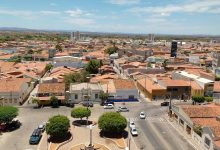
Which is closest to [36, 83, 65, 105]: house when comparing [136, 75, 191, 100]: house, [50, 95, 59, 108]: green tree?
[50, 95, 59, 108]: green tree

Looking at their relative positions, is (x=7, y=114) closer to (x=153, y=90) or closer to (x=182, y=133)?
(x=182, y=133)

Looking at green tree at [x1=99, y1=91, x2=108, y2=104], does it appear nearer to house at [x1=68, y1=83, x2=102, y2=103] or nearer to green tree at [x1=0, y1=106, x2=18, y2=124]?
house at [x1=68, y1=83, x2=102, y2=103]

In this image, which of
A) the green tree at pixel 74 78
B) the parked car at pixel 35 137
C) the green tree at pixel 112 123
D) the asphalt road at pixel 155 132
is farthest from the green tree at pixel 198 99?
the parked car at pixel 35 137

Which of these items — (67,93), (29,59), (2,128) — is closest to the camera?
(2,128)

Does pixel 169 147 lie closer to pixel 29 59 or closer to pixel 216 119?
pixel 216 119

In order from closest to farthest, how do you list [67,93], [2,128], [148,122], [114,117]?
[114,117]
[2,128]
[148,122]
[67,93]

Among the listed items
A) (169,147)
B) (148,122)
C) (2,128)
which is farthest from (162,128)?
(2,128)

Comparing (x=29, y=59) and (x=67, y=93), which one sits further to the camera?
(x=29, y=59)
